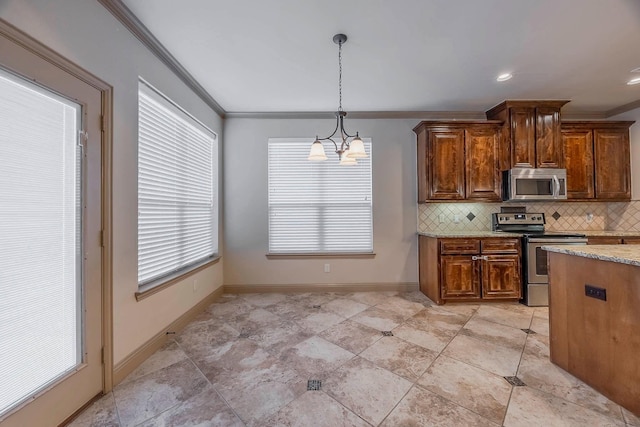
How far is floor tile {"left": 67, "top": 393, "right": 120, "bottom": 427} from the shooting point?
1.46 meters

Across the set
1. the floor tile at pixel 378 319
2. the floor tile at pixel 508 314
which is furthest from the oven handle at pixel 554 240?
the floor tile at pixel 378 319

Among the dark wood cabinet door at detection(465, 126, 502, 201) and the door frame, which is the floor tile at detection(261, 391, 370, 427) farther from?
the dark wood cabinet door at detection(465, 126, 502, 201)

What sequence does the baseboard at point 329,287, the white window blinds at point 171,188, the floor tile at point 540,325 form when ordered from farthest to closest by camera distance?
the baseboard at point 329,287 → the floor tile at point 540,325 → the white window blinds at point 171,188

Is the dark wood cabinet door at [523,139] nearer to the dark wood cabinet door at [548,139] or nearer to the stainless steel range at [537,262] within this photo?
the dark wood cabinet door at [548,139]

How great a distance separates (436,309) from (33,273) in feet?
11.9

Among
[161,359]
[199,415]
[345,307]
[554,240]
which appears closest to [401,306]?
[345,307]

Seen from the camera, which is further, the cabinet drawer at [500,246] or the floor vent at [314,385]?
the cabinet drawer at [500,246]

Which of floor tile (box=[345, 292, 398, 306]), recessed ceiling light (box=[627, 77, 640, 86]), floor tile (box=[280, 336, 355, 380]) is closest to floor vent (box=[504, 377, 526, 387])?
floor tile (box=[280, 336, 355, 380])

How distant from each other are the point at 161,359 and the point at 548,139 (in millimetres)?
5268

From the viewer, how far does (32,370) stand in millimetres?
1310

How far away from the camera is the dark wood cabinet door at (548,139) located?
11.3 feet

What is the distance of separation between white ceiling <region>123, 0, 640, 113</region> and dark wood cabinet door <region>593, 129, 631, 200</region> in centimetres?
50

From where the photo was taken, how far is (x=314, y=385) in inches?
69.7

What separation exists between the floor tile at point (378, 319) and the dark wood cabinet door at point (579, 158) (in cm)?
322
